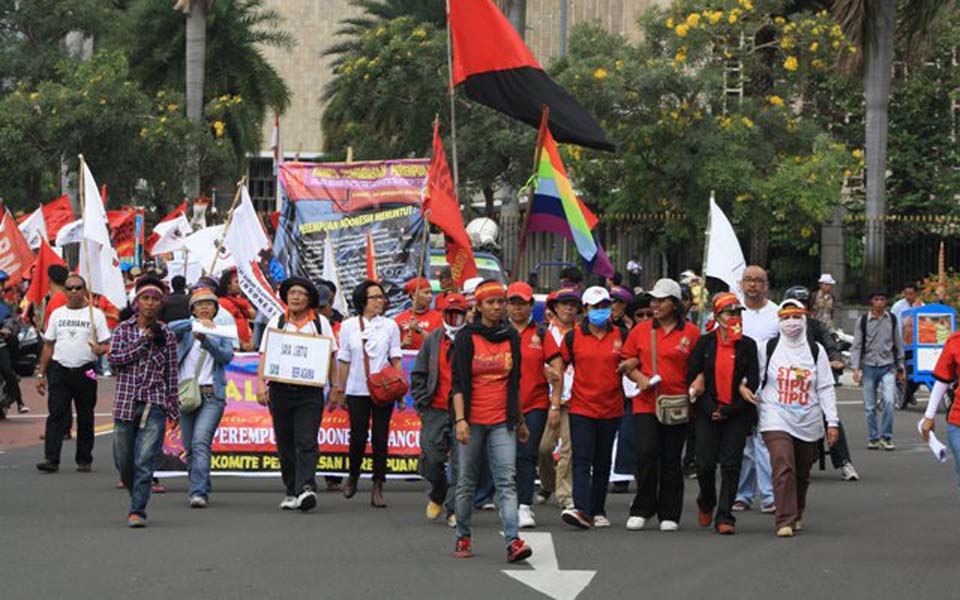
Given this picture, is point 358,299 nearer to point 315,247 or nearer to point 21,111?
point 315,247

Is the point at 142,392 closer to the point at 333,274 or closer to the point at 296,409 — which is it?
the point at 296,409

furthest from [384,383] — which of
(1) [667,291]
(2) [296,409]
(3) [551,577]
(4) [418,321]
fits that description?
(3) [551,577]

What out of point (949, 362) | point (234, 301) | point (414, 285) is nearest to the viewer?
point (949, 362)

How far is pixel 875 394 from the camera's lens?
19766mm

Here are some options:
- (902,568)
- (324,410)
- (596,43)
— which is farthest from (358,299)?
(596,43)

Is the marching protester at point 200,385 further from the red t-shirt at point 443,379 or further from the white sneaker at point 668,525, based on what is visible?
the white sneaker at point 668,525

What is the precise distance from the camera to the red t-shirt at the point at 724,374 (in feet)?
40.6

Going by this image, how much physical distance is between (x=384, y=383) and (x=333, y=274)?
122 inches

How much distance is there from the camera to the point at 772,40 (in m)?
37.6

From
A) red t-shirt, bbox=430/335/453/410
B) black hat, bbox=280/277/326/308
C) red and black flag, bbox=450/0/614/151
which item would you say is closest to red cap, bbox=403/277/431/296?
black hat, bbox=280/277/326/308

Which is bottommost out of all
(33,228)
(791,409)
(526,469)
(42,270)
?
(526,469)

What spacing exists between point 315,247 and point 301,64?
7418 centimetres

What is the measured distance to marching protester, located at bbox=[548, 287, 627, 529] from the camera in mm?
12586

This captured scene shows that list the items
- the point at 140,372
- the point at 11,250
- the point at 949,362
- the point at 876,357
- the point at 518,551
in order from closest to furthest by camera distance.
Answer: the point at 518,551
the point at 949,362
the point at 140,372
the point at 876,357
the point at 11,250
